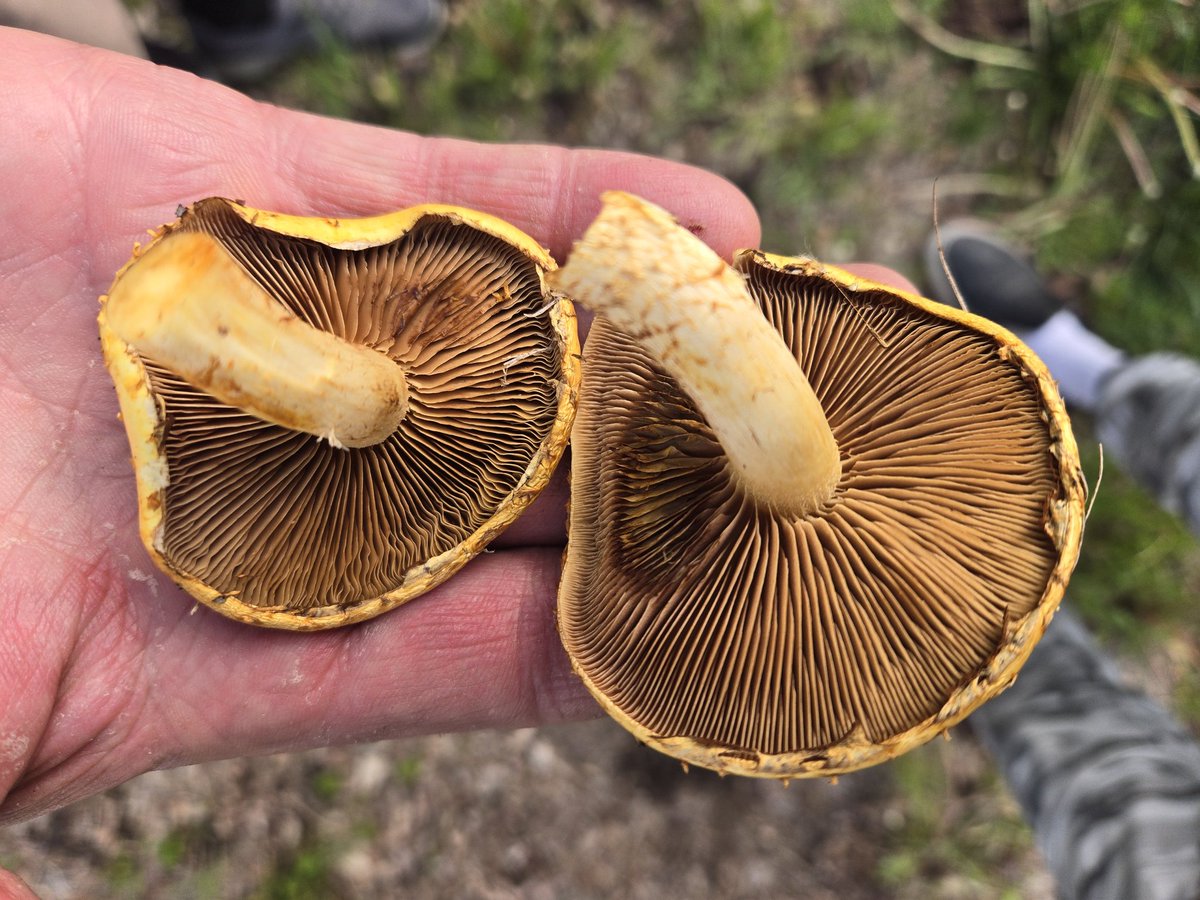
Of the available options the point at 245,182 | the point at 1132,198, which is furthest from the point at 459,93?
the point at 1132,198

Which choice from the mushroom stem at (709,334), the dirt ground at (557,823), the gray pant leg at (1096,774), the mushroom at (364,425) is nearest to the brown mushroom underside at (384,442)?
the mushroom at (364,425)

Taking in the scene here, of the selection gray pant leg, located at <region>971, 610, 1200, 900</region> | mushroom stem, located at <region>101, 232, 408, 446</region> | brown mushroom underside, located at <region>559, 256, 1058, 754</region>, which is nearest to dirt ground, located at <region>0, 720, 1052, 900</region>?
gray pant leg, located at <region>971, 610, 1200, 900</region>

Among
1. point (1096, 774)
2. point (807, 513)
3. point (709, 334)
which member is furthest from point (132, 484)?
point (1096, 774)

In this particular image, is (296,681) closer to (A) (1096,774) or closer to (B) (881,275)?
(B) (881,275)

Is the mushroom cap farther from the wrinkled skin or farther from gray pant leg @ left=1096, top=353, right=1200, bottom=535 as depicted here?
gray pant leg @ left=1096, top=353, right=1200, bottom=535

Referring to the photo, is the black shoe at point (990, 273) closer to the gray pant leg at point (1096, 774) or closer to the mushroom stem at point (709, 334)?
the gray pant leg at point (1096, 774)

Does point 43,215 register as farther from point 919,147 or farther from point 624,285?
point 919,147
